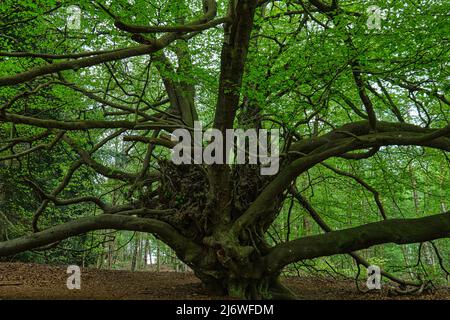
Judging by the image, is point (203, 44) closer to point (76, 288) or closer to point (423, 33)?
point (423, 33)

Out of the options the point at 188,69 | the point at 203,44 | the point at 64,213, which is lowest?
the point at 64,213

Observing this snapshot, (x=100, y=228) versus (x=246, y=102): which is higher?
(x=246, y=102)

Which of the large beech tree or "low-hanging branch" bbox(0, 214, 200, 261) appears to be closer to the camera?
the large beech tree

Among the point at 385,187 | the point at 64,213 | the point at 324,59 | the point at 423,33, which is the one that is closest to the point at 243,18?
the point at 324,59

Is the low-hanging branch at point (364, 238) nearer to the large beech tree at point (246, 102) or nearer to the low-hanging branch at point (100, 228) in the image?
the large beech tree at point (246, 102)

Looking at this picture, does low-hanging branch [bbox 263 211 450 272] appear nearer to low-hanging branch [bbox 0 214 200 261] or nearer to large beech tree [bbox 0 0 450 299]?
large beech tree [bbox 0 0 450 299]

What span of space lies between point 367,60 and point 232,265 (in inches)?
137

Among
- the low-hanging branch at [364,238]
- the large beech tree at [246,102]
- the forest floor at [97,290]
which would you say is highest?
the large beech tree at [246,102]

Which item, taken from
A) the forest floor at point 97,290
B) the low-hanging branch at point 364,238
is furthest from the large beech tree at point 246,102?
the forest floor at point 97,290

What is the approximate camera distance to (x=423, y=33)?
14.2 feet

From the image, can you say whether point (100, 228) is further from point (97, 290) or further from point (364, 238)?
point (364, 238)

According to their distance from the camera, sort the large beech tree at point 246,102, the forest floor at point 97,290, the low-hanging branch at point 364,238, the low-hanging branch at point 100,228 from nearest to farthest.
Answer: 1. the large beech tree at point 246,102
2. the low-hanging branch at point 364,238
3. the low-hanging branch at point 100,228
4. the forest floor at point 97,290

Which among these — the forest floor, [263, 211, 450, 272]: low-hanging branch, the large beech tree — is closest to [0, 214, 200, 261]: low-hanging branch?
the large beech tree

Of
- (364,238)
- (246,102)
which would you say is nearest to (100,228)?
(246,102)
